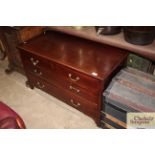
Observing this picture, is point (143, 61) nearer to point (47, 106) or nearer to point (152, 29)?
point (152, 29)

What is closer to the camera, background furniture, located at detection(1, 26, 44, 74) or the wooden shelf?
the wooden shelf

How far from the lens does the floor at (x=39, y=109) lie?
5.15 ft

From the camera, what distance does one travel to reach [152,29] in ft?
3.53

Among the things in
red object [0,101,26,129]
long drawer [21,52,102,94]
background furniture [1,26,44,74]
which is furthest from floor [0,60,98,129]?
red object [0,101,26,129]

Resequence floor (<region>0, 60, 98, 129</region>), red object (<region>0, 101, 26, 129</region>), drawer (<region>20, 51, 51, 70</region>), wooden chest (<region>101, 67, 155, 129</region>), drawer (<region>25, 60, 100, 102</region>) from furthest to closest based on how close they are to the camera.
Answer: floor (<region>0, 60, 98, 129</region>)
drawer (<region>20, 51, 51, 70</region>)
drawer (<region>25, 60, 100, 102</region>)
wooden chest (<region>101, 67, 155, 129</region>)
red object (<region>0, 101, 26, 129</region>)

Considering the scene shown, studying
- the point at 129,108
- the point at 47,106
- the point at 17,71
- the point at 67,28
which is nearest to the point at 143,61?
the point at 129,108

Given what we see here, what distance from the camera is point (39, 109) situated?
173 cm

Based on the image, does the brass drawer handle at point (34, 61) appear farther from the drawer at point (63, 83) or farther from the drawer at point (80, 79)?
the drawer at point (80, 79)

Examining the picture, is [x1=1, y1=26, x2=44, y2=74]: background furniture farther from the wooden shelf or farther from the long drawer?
the wooden shelf

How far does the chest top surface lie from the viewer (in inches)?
48.2

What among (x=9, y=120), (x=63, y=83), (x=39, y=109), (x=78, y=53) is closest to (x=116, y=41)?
(x=78, y=53)

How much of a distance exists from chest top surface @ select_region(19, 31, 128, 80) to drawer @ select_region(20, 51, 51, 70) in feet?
0.18

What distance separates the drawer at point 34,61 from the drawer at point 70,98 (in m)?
0.19
